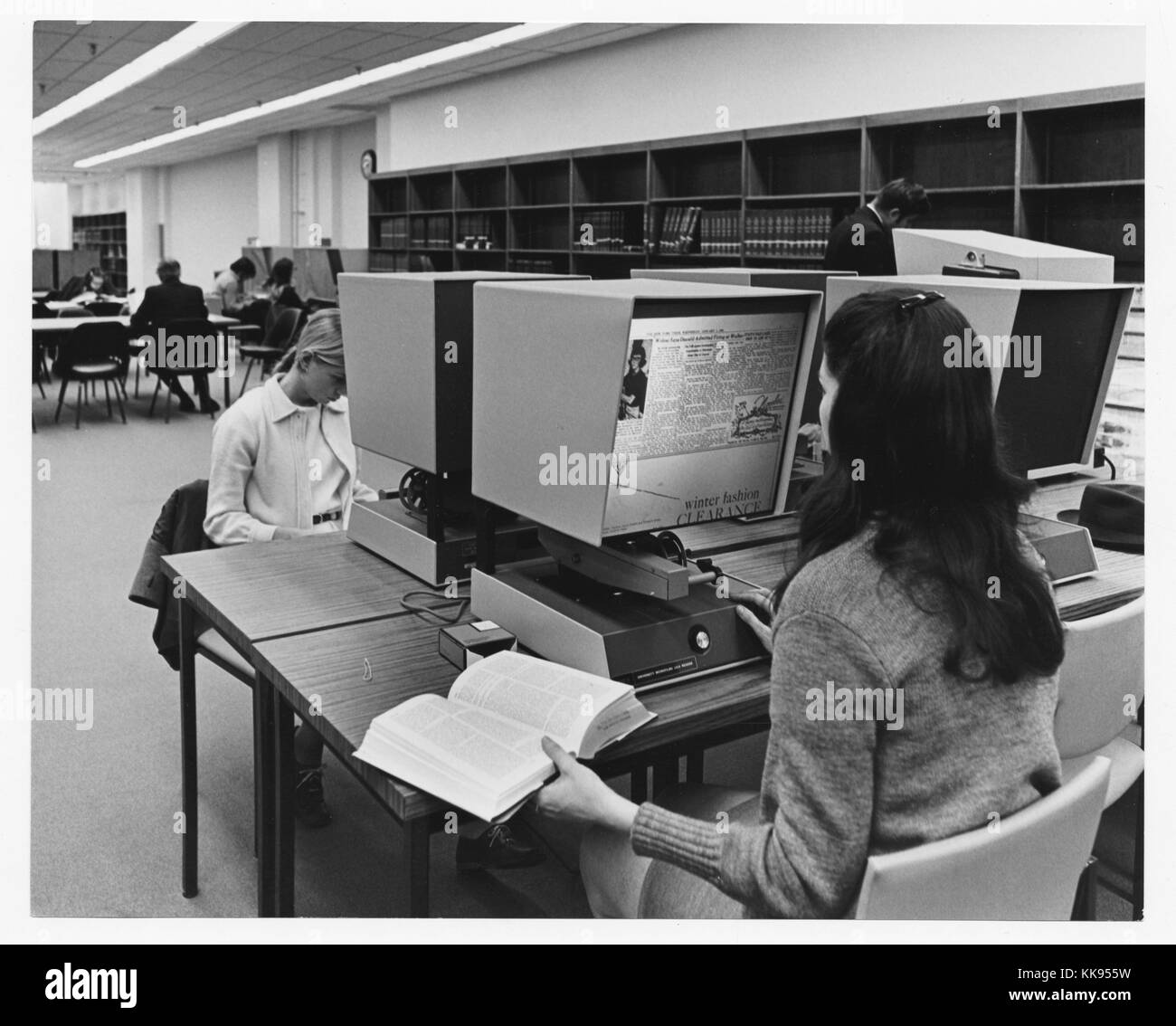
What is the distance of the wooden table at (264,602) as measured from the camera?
1.79 metres

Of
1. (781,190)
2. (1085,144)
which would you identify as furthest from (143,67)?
(1085,144)

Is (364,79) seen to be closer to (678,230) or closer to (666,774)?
(678,230)

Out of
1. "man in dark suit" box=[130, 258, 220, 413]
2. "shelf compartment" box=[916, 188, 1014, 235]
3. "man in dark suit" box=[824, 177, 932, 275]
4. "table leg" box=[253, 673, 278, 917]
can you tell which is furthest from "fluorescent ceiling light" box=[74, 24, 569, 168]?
"table leg" box=[253, 673, 278, 917]

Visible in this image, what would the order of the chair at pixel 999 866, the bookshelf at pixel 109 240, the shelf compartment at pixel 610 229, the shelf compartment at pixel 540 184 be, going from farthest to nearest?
the bookshelf at pixel 109 240
the shelf compartment at pixel 540 184
the shelf compartment at pixel 610 229
the chair at pixel 999 866

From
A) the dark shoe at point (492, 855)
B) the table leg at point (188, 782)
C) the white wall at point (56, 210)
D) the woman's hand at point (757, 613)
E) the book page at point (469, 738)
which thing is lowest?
the dark shoe at point (492, 855)

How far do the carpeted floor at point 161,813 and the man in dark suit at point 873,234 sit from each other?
2422mm

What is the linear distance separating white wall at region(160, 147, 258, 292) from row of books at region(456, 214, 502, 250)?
7.84 m

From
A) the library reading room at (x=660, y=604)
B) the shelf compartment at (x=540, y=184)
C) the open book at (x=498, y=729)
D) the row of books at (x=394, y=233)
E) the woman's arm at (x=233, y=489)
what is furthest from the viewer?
the row of books at (x=394, y=233)

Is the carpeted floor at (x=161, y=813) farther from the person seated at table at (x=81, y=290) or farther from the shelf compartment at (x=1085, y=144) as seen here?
the person seated at table at (x=81, y=290)

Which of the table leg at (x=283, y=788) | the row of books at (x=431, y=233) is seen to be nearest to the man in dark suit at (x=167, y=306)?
the row of books at (x=431, y=233)

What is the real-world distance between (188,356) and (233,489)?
240 inches
